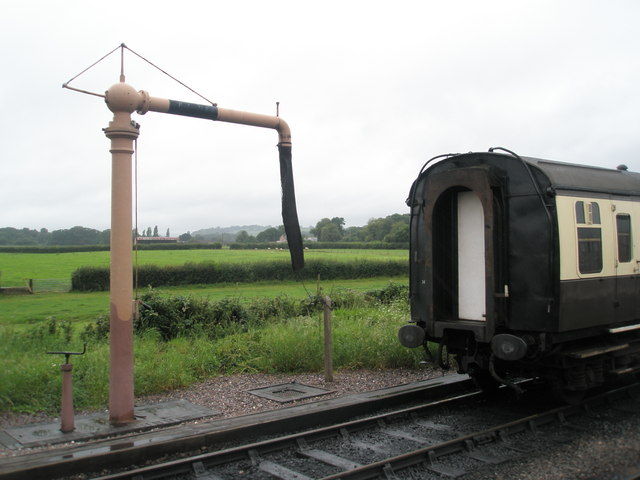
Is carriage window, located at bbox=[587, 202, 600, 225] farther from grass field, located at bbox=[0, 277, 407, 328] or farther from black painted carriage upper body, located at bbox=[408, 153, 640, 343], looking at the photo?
grass field, located at bbox=[0, 277, 407, 328]

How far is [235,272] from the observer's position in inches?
1623

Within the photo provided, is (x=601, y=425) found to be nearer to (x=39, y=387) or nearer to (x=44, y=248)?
(x=39, y=387)

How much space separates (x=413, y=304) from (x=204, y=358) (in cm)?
413

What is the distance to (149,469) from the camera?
538 centimetres

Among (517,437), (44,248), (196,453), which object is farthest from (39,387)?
(44,248)

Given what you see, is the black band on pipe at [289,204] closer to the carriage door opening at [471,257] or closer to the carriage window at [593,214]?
the carriage door opening at [471,257]

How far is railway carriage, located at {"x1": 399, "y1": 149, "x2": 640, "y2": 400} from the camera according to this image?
7.21 m

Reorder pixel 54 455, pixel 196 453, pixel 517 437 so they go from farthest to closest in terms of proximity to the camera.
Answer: pixel 517 437
pixel 196 453
pixel 54 455

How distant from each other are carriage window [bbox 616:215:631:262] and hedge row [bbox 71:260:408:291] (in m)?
30.6

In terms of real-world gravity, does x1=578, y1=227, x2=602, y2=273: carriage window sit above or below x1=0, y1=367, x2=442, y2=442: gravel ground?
above

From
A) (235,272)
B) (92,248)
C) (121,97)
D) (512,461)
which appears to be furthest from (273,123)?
(92,248)

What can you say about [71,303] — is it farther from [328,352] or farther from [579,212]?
[579,212]

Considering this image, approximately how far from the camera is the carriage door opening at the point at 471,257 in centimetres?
798

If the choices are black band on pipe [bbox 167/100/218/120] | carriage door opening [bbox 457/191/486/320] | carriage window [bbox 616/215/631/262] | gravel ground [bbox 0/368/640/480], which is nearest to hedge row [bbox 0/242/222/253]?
gravel ground [bbox 0/368/640/480]
